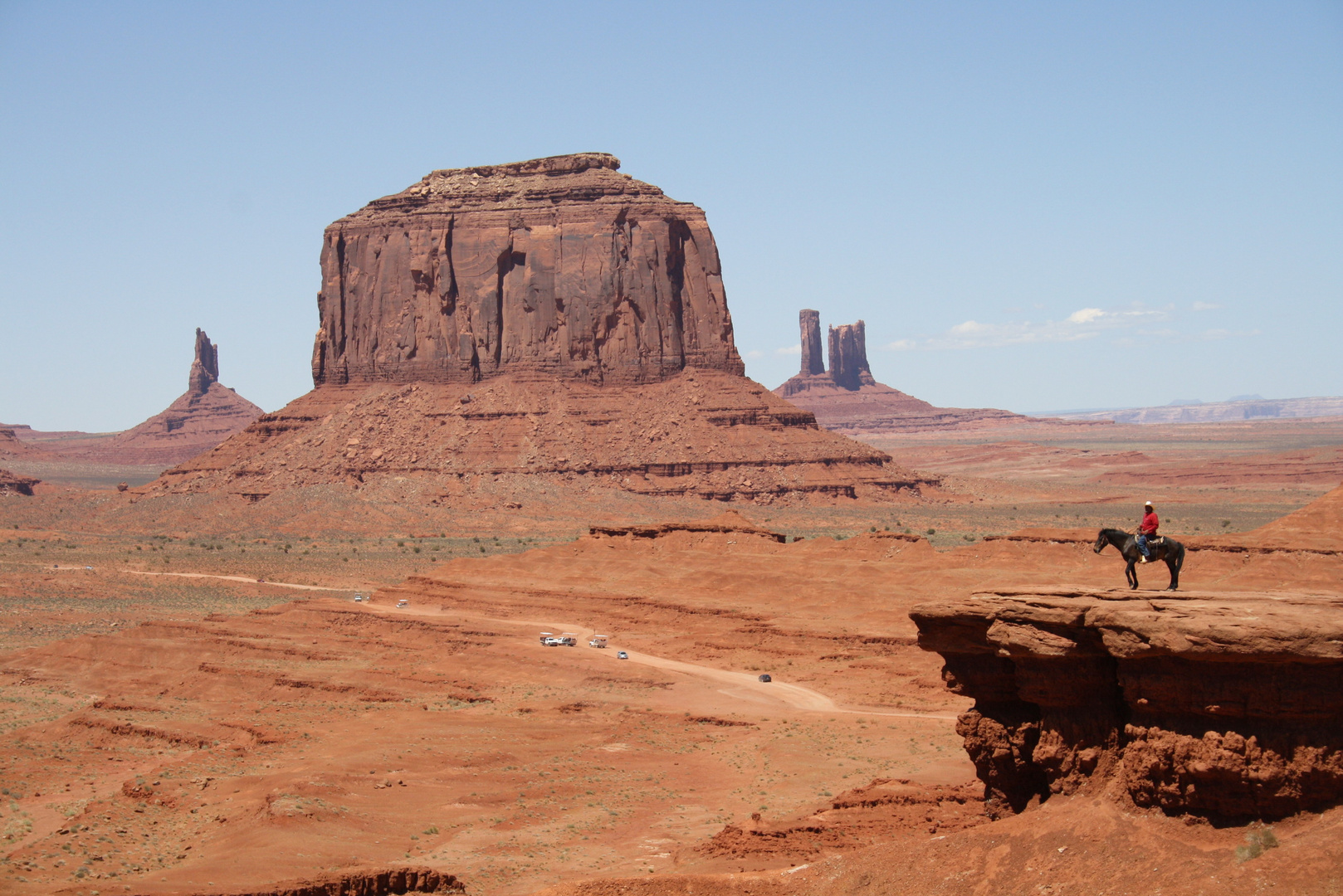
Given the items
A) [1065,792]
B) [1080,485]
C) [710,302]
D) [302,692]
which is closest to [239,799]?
[302,692]

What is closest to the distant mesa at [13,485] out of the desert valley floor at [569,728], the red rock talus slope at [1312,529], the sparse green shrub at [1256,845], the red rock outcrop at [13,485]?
the red rock outcrop at [13,485]

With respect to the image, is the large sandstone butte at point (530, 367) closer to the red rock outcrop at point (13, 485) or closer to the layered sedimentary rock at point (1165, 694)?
the red rock outcrop at point (13, 485)

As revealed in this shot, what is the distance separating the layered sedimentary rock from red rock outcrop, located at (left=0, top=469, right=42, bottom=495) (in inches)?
4805

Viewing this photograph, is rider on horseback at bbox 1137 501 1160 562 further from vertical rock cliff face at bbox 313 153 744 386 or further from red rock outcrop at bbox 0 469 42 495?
red rock outcrop at bbox 0 469 42 495

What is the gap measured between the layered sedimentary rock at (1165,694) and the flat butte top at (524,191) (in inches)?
3882

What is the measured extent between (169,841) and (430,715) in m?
10.9

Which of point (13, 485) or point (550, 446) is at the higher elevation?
point (550, 446)

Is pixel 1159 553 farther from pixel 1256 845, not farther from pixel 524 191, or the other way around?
pixel 524 191

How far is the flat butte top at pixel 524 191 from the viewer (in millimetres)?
112938

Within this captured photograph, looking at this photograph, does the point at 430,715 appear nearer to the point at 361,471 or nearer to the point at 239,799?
the point at 239,799

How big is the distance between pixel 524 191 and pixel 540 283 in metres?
8.92

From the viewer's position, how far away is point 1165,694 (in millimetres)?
14102

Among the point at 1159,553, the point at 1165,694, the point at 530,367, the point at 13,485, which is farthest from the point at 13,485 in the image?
the point at 1165,694

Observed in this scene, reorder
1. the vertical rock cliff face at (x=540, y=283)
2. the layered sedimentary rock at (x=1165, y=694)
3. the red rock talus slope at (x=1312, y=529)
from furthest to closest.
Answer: the vertical rock cliff face at (x=540, y=283)
the red rock talus slope at (x=1312, y=529)
the layered sedimentary rock at (x=1165, y=694)
